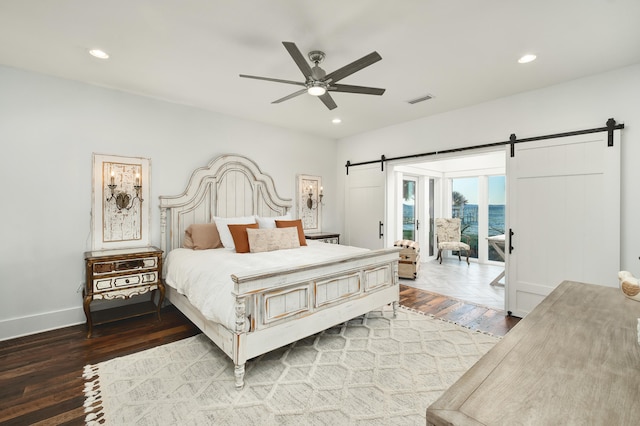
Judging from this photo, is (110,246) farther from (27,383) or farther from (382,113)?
(382,113)

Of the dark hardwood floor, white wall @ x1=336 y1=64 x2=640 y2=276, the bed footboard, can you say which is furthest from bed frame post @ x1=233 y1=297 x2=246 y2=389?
white wall @ x1=336 y1=64 x2=640 y2=276

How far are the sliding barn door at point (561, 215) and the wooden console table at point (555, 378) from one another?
232 centimetres

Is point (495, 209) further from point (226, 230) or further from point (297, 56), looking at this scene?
point (297, 56)

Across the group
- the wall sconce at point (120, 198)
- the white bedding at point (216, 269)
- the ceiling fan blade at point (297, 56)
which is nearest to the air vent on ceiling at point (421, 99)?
the ceiling fan blade at point (297, 56)

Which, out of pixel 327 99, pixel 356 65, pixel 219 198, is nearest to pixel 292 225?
pixel 219 198

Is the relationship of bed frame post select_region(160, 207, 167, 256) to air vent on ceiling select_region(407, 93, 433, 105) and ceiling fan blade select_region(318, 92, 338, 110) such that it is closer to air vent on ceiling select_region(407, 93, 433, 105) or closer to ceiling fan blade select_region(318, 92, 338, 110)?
ceiling fan blade select_region(318, 92, 338, 110)

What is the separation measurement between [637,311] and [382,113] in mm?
3695

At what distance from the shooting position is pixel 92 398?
2.02 m

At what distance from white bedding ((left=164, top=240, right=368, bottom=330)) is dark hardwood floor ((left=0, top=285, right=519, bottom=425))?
0.53 meters

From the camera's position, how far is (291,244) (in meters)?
3.83

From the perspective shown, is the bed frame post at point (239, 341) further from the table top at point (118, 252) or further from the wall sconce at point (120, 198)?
the wall sconce at point (120, 198)

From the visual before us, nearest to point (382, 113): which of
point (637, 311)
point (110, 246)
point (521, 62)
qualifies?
point (521, 62)

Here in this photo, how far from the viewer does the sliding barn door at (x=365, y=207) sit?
533 centimetres

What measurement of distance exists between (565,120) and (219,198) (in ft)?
14.7
